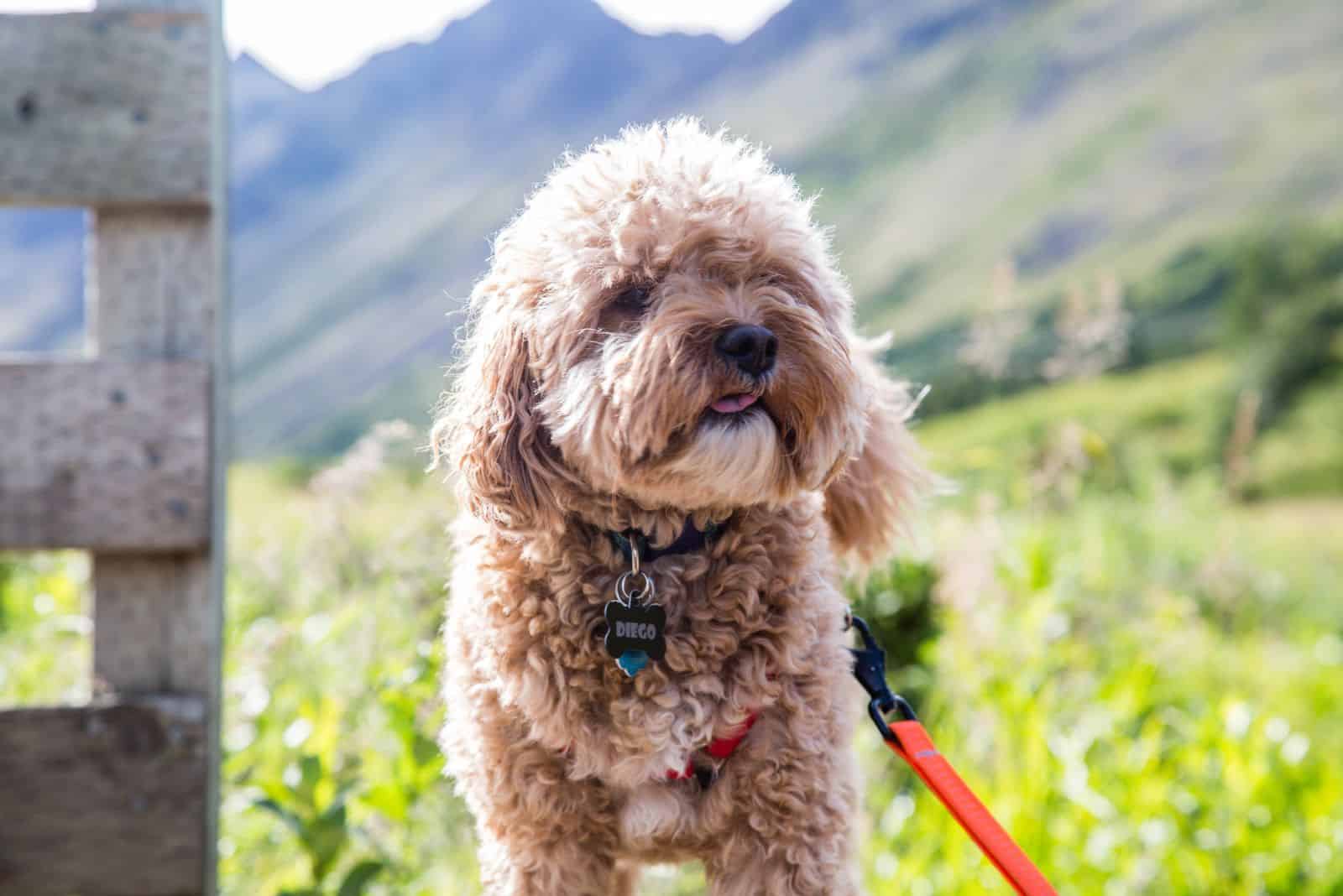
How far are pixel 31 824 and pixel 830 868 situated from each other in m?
1.80

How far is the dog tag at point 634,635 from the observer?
1775mm

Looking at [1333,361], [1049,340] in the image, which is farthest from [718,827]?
[1333,361]

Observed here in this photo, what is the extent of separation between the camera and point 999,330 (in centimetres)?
461

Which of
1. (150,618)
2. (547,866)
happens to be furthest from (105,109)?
(547,866)

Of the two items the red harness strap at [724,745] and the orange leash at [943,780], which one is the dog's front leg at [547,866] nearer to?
the red harness strap at [724,745]

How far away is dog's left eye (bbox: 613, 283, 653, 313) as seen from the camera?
1.84 m

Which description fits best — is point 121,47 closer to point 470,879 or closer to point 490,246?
point 490,246

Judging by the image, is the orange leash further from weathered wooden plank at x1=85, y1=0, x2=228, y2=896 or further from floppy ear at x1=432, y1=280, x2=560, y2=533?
weathered wooden plank at x1=85, y1=0, x2=228, y2=896

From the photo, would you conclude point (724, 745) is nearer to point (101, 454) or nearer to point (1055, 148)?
point (101, 454)

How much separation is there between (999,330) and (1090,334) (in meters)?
0.38

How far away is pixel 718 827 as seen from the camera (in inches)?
72.1

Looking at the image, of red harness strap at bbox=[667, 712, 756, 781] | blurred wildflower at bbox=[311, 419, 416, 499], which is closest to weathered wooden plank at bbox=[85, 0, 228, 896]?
blurred wildflower at bbox=[311, 419, 416, 499]

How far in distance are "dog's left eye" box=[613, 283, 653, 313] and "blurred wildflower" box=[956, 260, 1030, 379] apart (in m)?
3.02

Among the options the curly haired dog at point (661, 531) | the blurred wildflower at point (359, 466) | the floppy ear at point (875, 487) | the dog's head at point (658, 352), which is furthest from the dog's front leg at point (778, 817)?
the blurred wildflower at point (359, 466)
